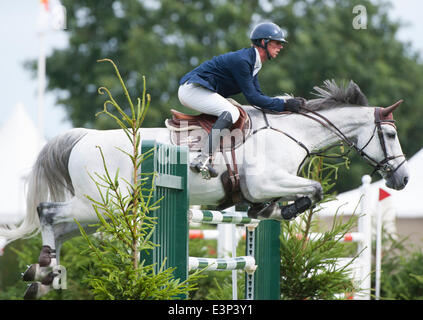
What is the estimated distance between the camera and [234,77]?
469 centimetres

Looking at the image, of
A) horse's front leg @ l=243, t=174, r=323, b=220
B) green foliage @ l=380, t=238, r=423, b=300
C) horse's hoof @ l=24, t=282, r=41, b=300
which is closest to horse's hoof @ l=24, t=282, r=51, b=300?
horse's hoof @ l=24, t=282, r=41, b=300

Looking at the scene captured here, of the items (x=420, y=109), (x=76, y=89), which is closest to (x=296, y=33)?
(x=420, y=109)

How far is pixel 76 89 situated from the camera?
2183 centimetres

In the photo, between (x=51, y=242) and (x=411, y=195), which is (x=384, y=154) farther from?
(x=411, y=195)

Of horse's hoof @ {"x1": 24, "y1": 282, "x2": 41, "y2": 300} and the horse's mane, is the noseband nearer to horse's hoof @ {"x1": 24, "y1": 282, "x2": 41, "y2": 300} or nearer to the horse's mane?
the horse's mane

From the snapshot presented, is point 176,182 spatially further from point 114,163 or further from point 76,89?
point 76,89

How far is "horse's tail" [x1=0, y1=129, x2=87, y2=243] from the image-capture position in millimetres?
4887

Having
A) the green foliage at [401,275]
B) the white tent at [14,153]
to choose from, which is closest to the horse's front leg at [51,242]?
the green foliage at [401,275]

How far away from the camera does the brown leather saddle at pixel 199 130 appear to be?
4.63 metres

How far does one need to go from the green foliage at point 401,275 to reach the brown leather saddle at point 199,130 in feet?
8.71

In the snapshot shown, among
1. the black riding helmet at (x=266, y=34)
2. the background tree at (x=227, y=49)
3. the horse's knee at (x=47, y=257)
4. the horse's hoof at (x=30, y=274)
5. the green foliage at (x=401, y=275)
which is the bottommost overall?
the green foliage at (x=401, y=275)

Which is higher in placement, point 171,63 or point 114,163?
point 171,63

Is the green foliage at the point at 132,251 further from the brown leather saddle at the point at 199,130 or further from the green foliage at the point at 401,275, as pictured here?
the green foliage at the point at 401,275
